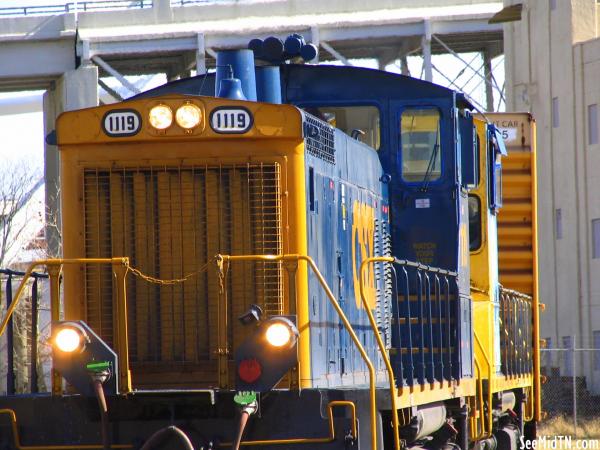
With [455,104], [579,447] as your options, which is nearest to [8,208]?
[579,447]

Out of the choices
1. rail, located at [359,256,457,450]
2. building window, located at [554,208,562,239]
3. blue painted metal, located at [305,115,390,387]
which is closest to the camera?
blue painted metal, located at [305,115,390,387]

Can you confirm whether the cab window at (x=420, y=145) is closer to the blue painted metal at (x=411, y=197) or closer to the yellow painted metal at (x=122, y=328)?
the blue painted metal at (x=411, y=197)

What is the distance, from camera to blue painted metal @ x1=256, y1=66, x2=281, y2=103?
32.3ft

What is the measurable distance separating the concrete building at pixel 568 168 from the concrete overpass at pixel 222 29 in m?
3.40

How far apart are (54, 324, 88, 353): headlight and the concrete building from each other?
1149 inches

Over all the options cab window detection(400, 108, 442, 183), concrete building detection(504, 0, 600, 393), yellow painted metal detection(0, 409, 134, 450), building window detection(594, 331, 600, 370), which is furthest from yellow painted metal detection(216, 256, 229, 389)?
concrete building detection(504, 0, 600, 393)

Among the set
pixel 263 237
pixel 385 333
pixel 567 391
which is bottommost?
pixel 567 391

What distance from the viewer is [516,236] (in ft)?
49.9

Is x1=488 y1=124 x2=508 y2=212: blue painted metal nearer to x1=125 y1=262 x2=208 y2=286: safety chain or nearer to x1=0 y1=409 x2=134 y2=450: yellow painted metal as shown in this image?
x1=125 y1=262 x2=208 y2=286: safety chain

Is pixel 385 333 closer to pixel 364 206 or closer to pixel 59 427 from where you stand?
pixel 364 206

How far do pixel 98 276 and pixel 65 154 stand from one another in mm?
870

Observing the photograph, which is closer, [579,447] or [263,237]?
[263,237]

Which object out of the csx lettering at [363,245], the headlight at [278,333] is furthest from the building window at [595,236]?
the headlight at [278,333]

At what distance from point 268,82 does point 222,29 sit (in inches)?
1206
